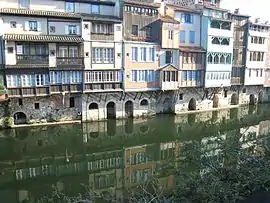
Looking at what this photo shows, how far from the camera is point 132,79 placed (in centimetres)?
2962

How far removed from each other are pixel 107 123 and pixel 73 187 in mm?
13409

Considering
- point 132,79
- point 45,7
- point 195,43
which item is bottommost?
point 132,79

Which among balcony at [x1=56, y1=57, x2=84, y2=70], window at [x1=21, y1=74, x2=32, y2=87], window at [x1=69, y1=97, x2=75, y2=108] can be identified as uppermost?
balcony at [x1=56, y1=57, x2=84, y2=70]

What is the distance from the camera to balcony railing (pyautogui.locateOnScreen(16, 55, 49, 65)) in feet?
80.6

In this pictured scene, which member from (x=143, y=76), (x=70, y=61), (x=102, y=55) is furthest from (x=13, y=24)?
(x=143, y=76)

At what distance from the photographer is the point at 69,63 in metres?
26.4

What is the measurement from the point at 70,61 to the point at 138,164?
501 inches

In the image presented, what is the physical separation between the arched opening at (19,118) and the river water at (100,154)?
112 centimetres

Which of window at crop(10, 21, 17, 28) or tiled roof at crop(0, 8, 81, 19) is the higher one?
tiled roof at crop(0, 8, 81, 19)

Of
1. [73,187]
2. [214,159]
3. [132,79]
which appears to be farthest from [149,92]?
[214,159]

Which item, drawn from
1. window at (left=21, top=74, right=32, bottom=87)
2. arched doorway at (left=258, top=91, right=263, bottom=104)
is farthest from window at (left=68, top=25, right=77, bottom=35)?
arched doorway at (left=258, top=91, right=263, bottom=104)

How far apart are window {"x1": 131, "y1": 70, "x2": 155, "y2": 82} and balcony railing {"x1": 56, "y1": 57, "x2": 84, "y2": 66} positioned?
572 centimetres

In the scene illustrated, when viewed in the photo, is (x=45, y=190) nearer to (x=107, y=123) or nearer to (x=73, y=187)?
(x=73, y=187)

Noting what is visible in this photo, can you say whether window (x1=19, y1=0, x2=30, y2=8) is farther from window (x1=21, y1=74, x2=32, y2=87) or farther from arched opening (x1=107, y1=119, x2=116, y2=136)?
arched opening (x1=107, y1=119, x2=116, y2=136)
